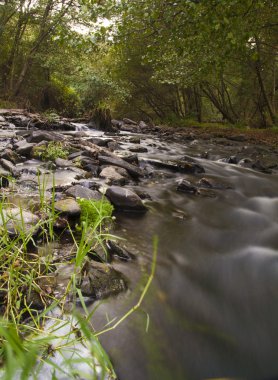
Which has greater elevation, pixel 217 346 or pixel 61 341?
pixel 61 341

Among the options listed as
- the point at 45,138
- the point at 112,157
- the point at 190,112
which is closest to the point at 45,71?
the point at 190,112

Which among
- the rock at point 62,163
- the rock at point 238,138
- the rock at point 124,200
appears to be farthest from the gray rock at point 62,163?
the rock at point 238,138

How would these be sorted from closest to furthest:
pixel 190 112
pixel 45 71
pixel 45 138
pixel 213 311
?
pixel 213 311
pixel 45 138
pixel 45 71
pixel 190 112

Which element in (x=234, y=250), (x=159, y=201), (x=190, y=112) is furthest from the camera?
(x=190, y=112)

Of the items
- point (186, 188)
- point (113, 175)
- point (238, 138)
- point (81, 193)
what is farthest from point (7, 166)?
point (238, 138)

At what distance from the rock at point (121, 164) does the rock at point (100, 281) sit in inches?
159

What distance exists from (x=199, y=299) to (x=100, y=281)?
84 centimetres

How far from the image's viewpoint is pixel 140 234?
3.78 metres

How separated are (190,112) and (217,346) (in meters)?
27.2

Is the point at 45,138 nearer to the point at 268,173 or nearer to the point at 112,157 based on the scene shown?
the point at 112,157

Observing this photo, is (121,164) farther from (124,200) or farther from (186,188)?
(124,200)

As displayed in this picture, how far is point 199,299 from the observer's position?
8.78 feet

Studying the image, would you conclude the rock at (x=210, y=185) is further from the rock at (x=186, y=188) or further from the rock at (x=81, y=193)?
the rock at (x=81, y=193)

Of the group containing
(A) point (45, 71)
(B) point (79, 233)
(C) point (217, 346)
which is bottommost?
(C) point (217, 346)
